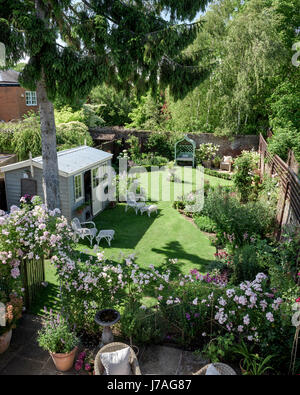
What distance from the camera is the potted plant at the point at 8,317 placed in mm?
5176

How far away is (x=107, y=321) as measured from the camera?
5430 mm

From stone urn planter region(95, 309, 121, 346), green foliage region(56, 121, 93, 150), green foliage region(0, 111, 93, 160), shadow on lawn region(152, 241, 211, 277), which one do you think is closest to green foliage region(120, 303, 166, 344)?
stone urn planter region(95, 309, 121, 346)

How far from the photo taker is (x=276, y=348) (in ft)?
15.6

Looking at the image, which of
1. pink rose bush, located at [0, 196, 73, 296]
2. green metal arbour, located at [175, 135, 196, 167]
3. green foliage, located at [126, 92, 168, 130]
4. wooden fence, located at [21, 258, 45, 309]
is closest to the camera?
pink rose bush, located at [0, 196, 73, 296]

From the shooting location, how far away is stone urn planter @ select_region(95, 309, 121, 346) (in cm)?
532

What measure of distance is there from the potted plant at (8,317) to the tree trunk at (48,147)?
4.11 metres

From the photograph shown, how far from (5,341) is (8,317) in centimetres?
56

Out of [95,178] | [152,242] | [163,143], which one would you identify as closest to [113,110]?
[163,143]

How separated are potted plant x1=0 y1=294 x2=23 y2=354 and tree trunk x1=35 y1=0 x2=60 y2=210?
13.5 feet

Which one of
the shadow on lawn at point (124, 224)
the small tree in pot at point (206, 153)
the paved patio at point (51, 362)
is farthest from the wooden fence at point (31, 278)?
the small tree in pot at point (206, 153)

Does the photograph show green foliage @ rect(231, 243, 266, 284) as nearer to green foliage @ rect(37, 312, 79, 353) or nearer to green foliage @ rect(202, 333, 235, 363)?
green foliage @ rect(202, 333, 235, 363)

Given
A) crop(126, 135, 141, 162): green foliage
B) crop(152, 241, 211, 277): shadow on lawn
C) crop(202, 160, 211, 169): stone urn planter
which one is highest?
crop(126, 135, 141, 162): green foliage

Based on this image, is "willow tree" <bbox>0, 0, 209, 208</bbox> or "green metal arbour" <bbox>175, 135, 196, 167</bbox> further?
"green metal arbour" <bbox>175, 135, 196, 167</bbox>

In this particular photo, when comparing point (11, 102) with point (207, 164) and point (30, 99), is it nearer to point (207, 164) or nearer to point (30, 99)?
point (30, 99)
